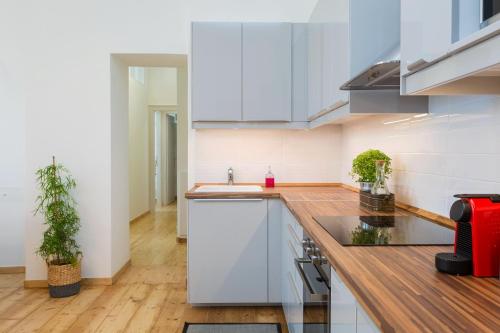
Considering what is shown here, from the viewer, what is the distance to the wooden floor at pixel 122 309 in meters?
2.71

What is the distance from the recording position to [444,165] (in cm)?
178

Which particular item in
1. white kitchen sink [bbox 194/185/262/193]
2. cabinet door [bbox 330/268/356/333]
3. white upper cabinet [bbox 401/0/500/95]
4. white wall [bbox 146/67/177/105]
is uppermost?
white wall [bbox 146/67/177/105]

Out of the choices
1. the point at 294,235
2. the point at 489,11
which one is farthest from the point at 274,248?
the point at 489,11

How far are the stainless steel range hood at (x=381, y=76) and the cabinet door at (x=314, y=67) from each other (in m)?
0.70

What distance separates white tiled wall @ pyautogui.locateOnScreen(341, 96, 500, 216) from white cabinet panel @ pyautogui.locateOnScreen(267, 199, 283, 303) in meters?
0.85

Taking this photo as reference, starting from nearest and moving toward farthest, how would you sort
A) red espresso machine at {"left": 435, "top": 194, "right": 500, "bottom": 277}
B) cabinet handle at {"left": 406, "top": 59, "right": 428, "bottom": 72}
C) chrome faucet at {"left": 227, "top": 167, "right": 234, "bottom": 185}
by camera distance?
red espresso machine at {"left": 435, "top": 194, "right": 500, "bottom": 277}
cabinet handle at {"left": 406, "top": 59, "right": 428, "bottom": 72}
chrome faucet at {"left": 227, "top": 167, "right": 234, "bottom": 185}

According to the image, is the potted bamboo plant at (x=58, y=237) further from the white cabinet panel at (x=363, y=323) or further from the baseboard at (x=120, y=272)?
the white cabinet panel at (x=363, y=323)

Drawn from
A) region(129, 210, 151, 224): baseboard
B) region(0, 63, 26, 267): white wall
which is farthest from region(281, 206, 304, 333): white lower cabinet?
region(129, 210, 151, 224): baseboard

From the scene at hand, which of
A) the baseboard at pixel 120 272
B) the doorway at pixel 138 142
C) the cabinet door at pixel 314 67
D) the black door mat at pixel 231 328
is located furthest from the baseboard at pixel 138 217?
the cabinet door at pixel 314 67

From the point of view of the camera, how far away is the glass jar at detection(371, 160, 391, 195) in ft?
6.82

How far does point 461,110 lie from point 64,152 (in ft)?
10.2

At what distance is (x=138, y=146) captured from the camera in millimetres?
6945

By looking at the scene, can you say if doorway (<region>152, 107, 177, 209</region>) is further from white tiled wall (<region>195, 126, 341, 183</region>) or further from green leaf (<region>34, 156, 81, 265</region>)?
white tiled wall (<region>195, 126, 341, 183</region>)

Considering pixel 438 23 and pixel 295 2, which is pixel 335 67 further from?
pixel 295 2
